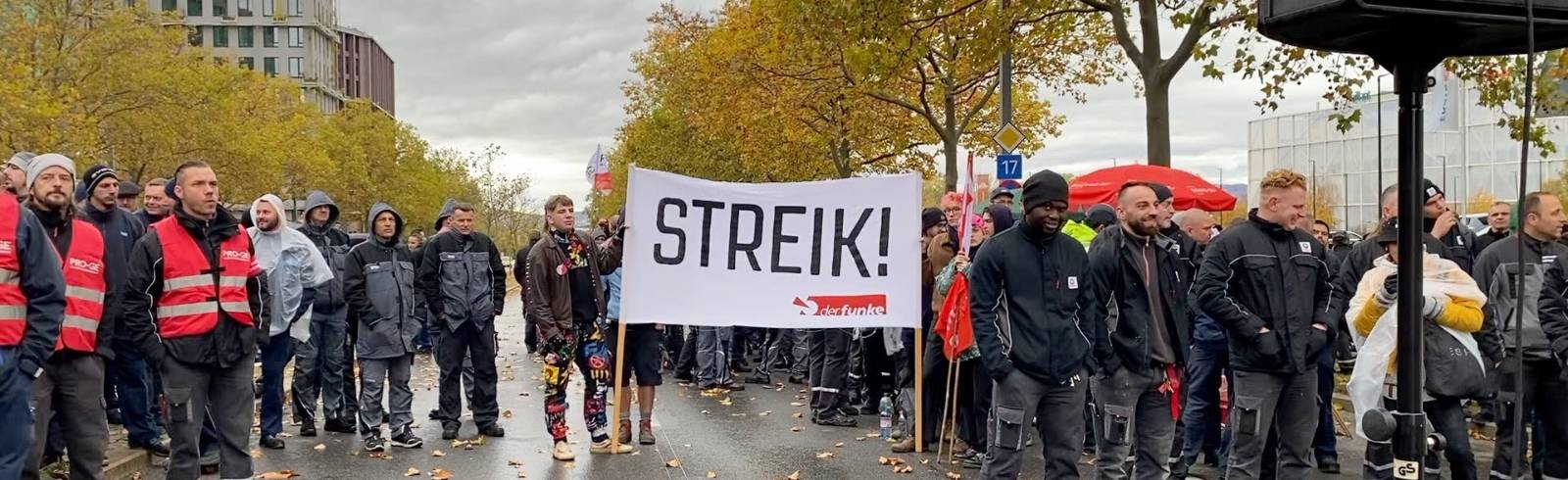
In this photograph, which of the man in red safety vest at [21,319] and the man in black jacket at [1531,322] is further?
the man in black jacket at [1531,322]

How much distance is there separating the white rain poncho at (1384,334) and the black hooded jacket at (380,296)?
6750mm

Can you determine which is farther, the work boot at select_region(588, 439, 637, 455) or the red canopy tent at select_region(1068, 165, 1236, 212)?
the red canopy tent at select_region(1068, 165, 1236, 212)

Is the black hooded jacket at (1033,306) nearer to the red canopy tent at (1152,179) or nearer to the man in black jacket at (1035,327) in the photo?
the man in black jacket at (1035,327)

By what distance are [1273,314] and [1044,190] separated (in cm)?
139

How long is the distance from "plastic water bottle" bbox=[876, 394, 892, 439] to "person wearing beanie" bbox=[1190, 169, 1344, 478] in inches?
139

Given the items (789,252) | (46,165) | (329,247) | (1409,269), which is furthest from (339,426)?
(1409,269)

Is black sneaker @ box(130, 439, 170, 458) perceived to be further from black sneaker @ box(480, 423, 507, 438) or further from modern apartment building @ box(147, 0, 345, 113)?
modern apartment building @ box(147, 0, 345, 113)

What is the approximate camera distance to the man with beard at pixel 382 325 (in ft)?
31.4

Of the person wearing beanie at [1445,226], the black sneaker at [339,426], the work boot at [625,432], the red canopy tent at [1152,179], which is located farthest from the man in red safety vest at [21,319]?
the red canopy tent at [1152,179]

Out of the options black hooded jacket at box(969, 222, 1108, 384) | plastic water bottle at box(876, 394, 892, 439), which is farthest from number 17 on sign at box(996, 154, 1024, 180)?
black hooded jacket at box(969, 222, 1108, 384)

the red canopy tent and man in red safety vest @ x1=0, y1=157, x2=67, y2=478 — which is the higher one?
the red canopy tent

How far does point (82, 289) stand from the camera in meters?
6.30

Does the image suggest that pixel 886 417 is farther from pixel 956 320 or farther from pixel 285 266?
pixel 285 266

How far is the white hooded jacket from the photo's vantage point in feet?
30.7
